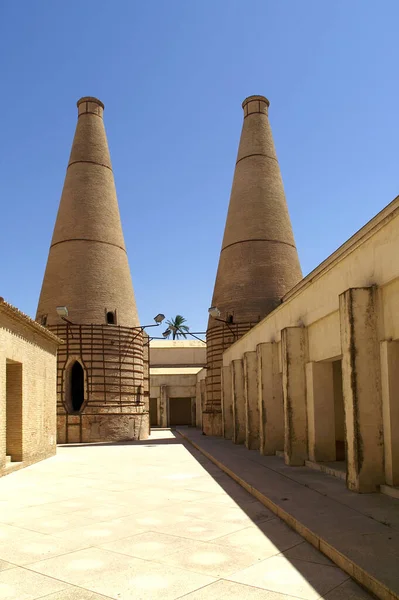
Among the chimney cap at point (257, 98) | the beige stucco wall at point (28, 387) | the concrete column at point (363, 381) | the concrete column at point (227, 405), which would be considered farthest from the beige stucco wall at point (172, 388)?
the concrete column at point (363, 381)

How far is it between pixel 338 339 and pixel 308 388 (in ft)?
6.39

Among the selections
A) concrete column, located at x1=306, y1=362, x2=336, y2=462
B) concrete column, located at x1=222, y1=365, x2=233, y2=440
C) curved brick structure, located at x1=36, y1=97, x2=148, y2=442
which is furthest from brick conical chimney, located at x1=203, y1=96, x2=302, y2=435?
concrete column, located at x1=306, y1=362, x2=336, y2=462

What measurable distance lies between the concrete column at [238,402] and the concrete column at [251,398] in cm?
205

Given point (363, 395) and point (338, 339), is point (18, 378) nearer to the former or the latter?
point (338, 339)

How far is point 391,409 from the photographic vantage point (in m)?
8.13

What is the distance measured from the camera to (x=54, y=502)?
8578 mm

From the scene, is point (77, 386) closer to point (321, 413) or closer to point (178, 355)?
point (321, 413)

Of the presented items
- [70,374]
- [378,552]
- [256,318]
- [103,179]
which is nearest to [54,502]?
[378,552]

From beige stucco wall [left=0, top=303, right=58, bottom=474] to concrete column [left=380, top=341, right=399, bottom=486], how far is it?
7.27m

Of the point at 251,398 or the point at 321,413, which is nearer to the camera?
the point at 321,413

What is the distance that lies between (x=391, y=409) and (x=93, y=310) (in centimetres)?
Result: 1573

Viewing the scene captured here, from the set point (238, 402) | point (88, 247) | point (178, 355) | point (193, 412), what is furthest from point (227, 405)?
point (178, 355)

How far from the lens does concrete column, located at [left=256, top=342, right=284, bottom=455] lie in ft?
46.3

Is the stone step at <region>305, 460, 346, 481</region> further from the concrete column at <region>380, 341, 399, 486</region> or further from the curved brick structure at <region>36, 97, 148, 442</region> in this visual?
the curved brick structure at <region>36, 97, 148, 442</region>
